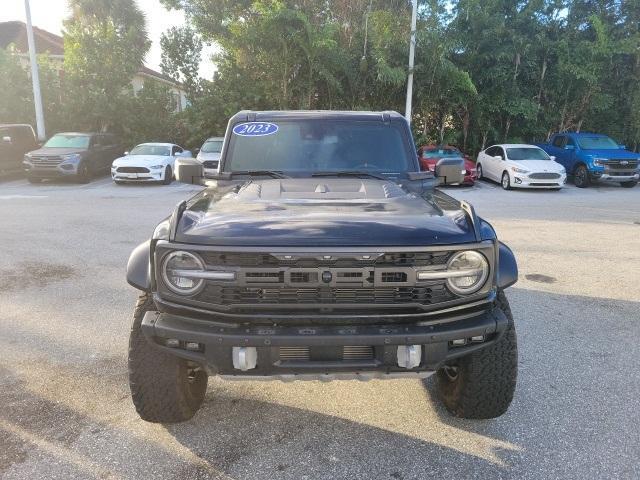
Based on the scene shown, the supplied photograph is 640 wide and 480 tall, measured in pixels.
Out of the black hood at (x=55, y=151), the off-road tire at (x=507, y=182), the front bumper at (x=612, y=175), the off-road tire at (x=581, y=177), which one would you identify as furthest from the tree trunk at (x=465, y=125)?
the black hood at (x=55, y=151)

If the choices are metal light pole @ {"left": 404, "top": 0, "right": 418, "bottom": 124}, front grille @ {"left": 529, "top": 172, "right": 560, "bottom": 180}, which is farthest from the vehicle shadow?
metal light pole @ {"left": 404, "top": 0, "right": 418, "bottom": 124}

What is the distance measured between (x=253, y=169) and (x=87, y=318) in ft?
7.00

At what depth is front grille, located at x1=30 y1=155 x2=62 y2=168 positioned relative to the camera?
1533cm

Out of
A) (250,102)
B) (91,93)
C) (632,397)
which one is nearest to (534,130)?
(250,102)

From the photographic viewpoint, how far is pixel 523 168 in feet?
50.3

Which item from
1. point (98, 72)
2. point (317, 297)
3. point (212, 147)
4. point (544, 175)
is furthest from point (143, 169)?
point (317, 297)

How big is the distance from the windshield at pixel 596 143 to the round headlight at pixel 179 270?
693 inches

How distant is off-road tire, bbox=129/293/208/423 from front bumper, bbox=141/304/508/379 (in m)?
0.25

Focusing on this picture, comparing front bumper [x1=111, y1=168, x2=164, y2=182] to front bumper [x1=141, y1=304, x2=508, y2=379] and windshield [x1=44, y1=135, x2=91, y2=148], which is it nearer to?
windshield [x1=44, y1=135, x2=91, y2=148]

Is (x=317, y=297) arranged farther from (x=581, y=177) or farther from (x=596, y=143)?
(x=596, y=143)

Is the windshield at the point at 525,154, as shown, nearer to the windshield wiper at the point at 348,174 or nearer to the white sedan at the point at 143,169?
the white sedan at the point at 143,169

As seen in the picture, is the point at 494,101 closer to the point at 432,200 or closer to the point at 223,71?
the point at 223,71

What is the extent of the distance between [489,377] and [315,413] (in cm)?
105

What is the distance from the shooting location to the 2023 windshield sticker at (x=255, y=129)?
404cm
